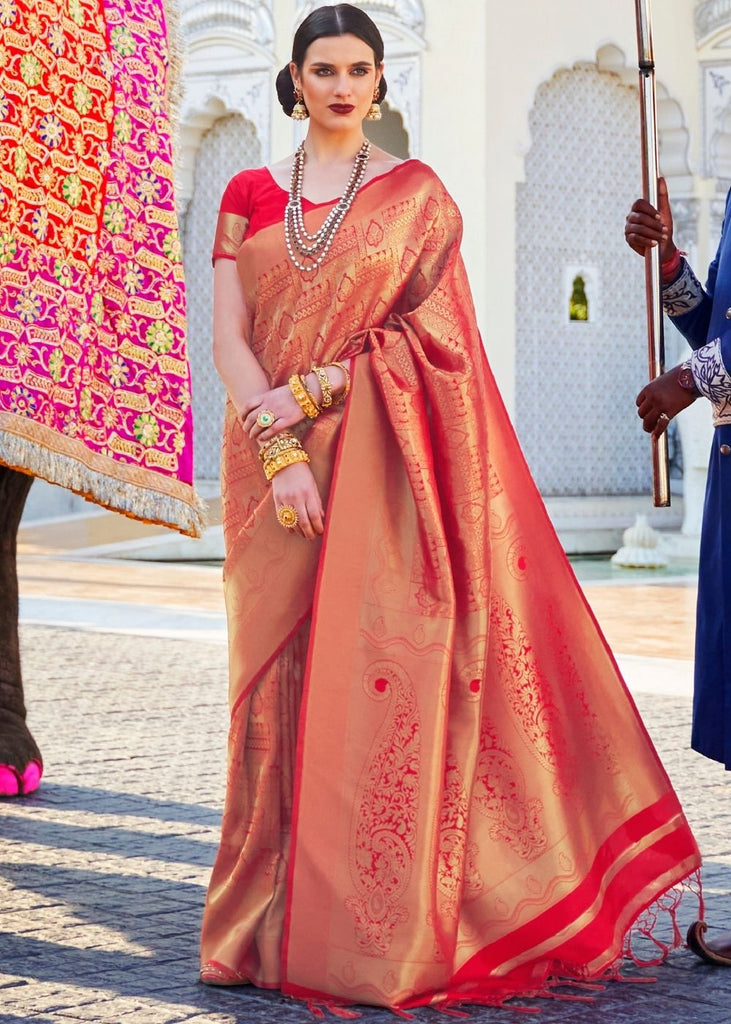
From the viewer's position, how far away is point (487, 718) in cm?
226

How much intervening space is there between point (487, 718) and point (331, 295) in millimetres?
603

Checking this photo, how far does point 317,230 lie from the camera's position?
2.24m

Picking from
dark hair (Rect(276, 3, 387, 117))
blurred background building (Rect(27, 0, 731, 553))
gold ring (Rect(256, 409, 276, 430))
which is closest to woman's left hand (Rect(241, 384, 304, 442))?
gold ring (Rect(256, 409, 276, 430))

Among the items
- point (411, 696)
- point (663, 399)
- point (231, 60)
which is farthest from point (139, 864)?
point (231, 60)

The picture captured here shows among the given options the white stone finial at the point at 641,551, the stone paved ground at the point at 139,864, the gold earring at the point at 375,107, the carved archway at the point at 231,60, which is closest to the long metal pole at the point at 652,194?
the gold earring at the point at 375,107

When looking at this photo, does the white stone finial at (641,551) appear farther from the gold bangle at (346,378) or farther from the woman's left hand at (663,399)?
the gold bangle at (346,378)

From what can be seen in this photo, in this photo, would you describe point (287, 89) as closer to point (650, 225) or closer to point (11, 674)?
point (650, 225)

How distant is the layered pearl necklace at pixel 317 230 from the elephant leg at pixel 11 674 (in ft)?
3.79

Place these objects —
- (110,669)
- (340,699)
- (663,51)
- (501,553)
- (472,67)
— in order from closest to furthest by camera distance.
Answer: (340,699)
(501,553)
(110,669)
(472,67)
(663,51)

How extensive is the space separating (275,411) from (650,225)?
0.61 metres

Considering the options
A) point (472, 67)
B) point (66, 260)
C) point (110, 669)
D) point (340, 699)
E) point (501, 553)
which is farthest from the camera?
point (472, 67)

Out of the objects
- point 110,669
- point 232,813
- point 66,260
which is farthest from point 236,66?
point 232,813

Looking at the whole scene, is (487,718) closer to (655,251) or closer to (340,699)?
(340,699)

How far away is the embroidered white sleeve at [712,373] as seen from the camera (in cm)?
226
